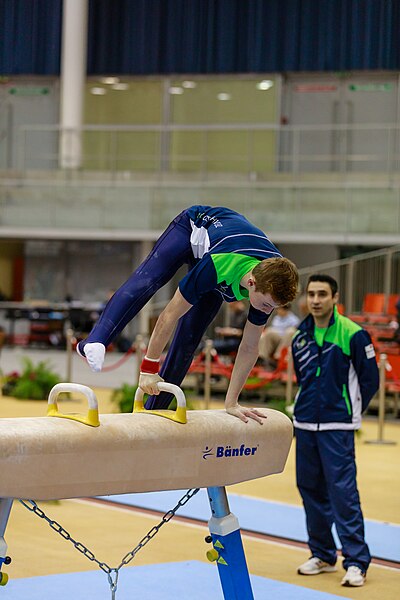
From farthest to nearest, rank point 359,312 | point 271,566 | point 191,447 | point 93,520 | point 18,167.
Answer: point 18,167 < point 359,312 < point 93,520 < point 271,566 < point 191,447

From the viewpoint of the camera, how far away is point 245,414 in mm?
4969

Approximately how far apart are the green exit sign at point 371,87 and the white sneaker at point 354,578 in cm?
2016

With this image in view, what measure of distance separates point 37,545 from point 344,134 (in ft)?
58.0

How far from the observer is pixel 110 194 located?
2356 cm

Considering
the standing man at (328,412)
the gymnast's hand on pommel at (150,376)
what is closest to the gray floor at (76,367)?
the standing man at (328,412)

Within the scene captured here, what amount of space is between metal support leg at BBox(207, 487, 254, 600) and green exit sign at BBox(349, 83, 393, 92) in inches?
845

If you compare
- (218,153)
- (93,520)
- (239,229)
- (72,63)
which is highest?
(72,63)

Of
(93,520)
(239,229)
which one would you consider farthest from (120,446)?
(93,520)

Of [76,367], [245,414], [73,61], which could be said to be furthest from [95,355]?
[73,61]

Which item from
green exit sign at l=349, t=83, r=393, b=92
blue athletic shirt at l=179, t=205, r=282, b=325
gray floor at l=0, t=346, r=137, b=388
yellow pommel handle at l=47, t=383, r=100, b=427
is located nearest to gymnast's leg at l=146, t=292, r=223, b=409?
blue athletic shirt at l=179, t=205, r=282, b=325

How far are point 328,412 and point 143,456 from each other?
2.42 m

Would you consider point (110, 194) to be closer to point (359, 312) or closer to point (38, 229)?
point (38, 229)

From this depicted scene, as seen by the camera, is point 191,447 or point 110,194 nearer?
point 191,447

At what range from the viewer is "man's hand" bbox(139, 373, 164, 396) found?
187 inches
